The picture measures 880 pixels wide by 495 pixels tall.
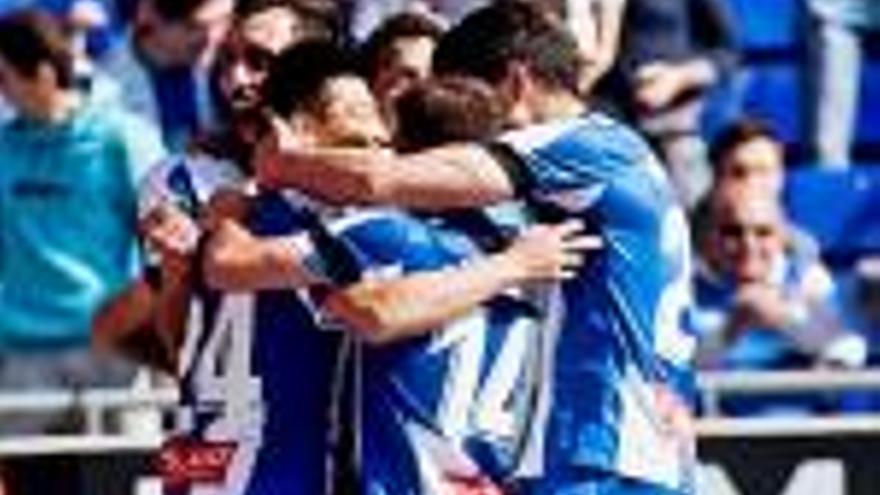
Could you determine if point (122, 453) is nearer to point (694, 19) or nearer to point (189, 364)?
point (189, 364)

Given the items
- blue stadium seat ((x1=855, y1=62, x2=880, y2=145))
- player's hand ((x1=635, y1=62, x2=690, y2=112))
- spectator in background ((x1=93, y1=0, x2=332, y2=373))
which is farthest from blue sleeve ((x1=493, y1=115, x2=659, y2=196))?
blue stadium seat ((x1=855, y1=62, x2=880, y2=145))

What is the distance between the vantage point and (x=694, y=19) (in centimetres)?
1108

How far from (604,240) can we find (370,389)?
0.52m

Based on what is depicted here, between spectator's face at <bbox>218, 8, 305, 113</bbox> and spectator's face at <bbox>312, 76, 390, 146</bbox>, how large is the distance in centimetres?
66

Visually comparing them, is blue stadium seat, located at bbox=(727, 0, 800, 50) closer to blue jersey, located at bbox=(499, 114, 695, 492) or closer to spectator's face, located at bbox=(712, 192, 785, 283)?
spectator's face, located at bbox=(712, 192, 785, 283)

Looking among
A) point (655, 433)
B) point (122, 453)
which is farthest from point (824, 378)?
point (655, 433)

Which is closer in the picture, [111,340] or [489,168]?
[489,168]

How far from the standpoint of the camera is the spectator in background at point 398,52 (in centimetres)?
719

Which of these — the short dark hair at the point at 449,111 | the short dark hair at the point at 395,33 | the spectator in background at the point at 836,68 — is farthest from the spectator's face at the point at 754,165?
the short dark hair at the point at 449,111

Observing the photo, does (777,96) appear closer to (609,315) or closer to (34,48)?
(34,48)

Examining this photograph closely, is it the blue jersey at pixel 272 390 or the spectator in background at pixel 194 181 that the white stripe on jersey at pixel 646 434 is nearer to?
the blue jersey at pixel 272 390

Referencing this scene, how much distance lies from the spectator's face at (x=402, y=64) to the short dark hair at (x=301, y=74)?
1.76ft

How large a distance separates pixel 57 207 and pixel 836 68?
2.89 meters

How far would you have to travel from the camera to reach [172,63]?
10836 millimetres
